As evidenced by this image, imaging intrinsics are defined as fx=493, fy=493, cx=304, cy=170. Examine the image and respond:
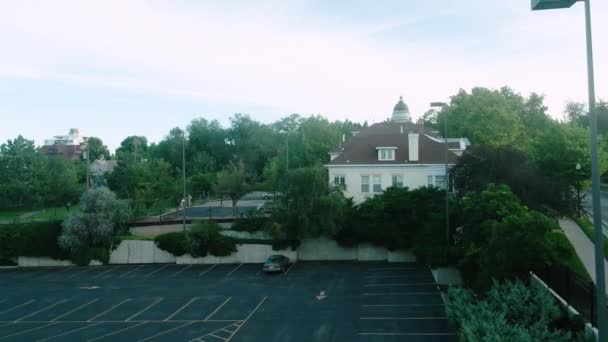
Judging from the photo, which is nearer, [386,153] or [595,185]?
[595,185]

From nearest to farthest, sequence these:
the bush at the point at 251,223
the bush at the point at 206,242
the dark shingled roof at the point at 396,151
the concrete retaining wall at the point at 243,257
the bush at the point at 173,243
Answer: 1. the bush at the point at 206,242
2. the bush at the point at 173,243
3. the concrete retaining wall at the point at 243,257
4. the bush at the point at 251,223
5. the dark shingled roof at the point at 396,151

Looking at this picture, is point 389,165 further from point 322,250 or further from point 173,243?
point 173,243

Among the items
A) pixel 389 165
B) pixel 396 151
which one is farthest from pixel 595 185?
pixel 396 151

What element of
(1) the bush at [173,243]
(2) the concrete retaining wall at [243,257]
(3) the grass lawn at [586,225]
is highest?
(3) the grass lawn at [586,225]

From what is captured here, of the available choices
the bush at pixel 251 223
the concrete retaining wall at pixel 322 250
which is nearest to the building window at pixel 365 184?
the concrete retaining wall at pixel 322 250

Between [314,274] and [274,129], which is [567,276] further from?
[274,129]

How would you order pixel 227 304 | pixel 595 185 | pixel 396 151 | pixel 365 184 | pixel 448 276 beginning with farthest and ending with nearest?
pixel 396 151
pixel 365 184
pixel 448 276
pixel 227 304
pixel 595 185

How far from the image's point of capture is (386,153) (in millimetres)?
49438

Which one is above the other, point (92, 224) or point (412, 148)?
point (412, 148)

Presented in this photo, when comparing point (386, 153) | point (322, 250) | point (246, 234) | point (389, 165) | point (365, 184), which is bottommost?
point (322, 250)

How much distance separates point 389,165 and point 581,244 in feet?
66.4

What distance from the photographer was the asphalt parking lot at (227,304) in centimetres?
2377

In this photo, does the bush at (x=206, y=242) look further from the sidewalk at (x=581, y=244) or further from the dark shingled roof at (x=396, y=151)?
the sidewalk at (x=581, y=244)

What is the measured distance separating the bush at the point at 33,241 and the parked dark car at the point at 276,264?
20195 mm
